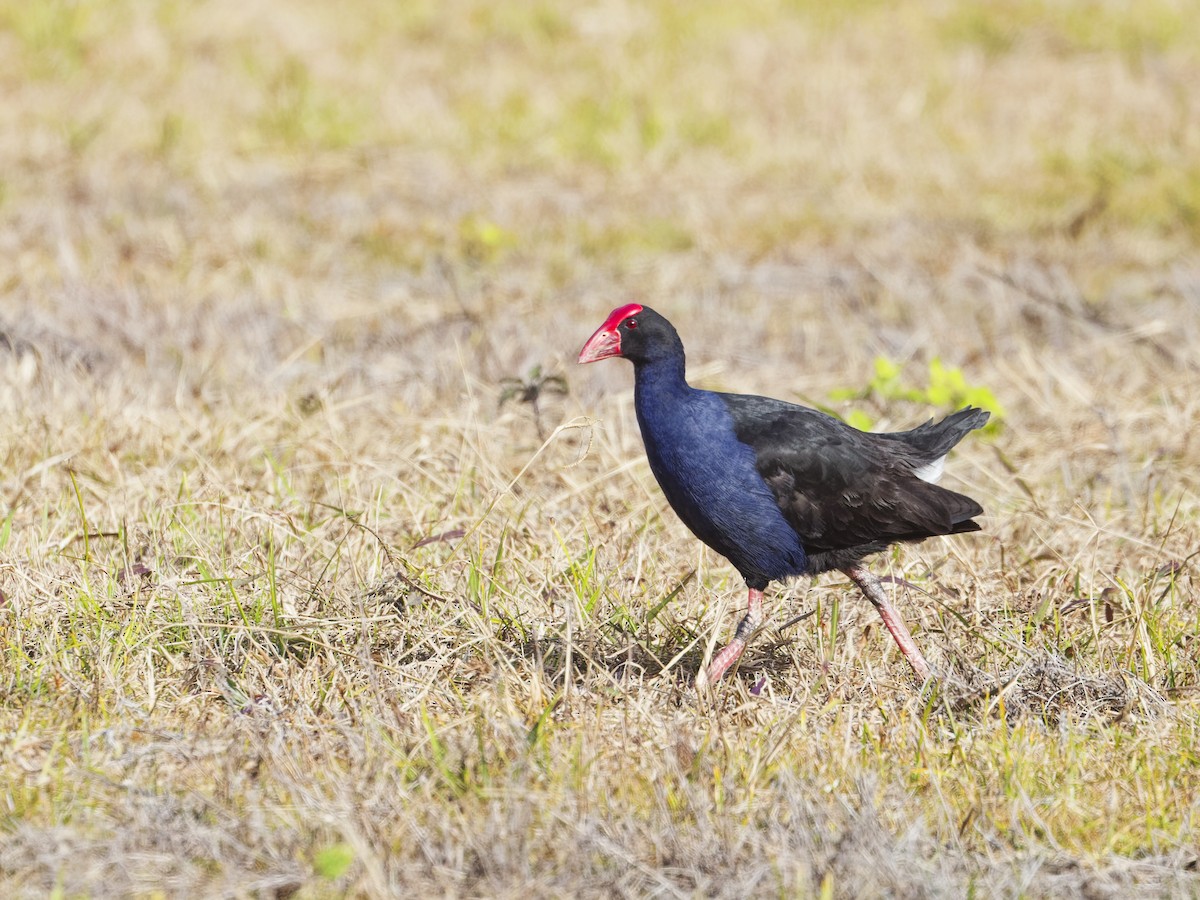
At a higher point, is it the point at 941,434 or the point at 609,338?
the point at 609,338

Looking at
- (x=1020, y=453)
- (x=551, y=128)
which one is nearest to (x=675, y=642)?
(x=1020, y=453)

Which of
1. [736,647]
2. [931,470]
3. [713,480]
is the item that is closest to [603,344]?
[713,480]

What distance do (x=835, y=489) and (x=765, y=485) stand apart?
17 cm

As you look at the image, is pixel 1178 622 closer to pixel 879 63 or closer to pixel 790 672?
pixel 790 672

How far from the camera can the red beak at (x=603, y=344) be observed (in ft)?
11.8

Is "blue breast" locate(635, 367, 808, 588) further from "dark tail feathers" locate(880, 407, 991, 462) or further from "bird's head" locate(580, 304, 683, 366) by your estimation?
"dark tail feathers" locate(880, 407, 991, 462)

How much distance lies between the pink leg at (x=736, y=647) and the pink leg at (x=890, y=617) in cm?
26

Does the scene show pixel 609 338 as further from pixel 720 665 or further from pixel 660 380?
pixel 720 665

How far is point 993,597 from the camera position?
153 inches

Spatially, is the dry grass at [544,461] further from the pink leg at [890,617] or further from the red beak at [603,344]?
the red beak at [603,344]

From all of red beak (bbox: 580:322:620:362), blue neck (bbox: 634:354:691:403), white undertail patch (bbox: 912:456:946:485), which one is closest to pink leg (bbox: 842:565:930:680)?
white undertail patch (bbox: 912:456:946:485)

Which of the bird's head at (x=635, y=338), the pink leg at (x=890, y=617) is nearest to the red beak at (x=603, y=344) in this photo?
the bird's head at (x=635, y=338)

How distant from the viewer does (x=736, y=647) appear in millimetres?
3430

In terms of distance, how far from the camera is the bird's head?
11.7 feet
